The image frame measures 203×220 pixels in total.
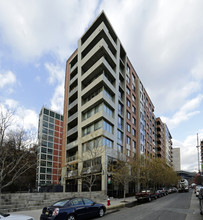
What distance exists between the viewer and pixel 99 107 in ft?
119

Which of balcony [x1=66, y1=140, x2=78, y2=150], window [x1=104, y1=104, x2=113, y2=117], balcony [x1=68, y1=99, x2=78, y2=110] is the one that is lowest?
balcony [x1=66, y1=140, x2=78, y2=150]

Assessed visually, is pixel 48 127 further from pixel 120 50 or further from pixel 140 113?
pixel 120 50

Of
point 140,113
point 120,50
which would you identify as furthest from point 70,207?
point 140,113

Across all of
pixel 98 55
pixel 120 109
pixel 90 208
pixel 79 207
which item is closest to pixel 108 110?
pixel 120 109

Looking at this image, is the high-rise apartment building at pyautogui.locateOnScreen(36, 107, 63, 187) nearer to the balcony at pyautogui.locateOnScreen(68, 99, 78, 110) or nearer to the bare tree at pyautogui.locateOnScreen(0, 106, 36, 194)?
the balcony at pyautogui.locateOnScreen(68, 99, 78, 110)

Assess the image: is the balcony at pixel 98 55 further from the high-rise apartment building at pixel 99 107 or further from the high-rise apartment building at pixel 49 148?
the high-rise apartment building at pixel 49 148

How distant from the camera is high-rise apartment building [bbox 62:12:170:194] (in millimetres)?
34688

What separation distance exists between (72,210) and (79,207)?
64 cm

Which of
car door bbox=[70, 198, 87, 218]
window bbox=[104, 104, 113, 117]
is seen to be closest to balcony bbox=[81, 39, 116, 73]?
window bbox=[104, 104, 113, 117]

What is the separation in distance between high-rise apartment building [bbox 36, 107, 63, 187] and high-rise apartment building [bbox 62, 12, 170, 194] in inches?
1307

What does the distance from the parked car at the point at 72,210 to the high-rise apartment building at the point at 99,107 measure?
17.6m

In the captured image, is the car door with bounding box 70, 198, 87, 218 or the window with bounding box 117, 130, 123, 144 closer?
the car door with bounding box 70, 198, 87, 218

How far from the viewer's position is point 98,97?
35.3 metres

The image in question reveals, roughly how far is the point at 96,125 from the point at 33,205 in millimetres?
20437
